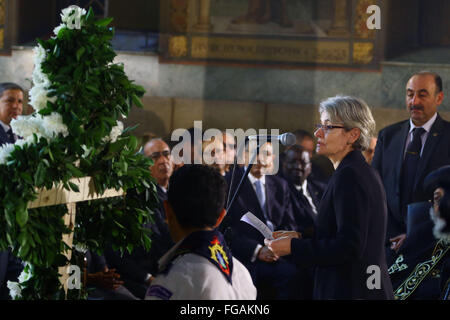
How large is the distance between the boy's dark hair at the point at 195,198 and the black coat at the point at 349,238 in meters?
0.86

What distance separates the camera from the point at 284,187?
5.72 m

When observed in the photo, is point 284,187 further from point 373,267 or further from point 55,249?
point 55,249

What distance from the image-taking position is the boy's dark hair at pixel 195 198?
2318 mm

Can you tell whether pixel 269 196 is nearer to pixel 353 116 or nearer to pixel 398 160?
A: pixel 398 160

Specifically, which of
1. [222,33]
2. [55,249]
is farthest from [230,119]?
[55,249]

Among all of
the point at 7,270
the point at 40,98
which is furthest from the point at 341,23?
the point at 40,98

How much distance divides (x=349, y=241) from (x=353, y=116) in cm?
64

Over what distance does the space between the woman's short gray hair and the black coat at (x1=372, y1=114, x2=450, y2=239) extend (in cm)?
219

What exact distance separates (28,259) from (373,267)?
1.53m

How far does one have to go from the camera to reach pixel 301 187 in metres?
6.15

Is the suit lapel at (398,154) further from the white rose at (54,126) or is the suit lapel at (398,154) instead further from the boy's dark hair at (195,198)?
the white rose at (54,126)

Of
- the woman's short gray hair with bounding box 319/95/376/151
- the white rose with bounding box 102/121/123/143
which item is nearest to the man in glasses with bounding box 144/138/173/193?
the woman's short gray hair with bounding box 319/95/376/151

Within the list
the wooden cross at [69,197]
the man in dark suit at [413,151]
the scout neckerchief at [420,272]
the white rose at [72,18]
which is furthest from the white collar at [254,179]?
the white rose at [72,18]

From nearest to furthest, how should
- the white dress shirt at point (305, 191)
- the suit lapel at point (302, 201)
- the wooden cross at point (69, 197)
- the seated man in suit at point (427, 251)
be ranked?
the wooden cross at point (69, 197)
the seated man in suit at point (427, 251)
the suit lapel at point (302, 201)
the white dress shirt at point (305, 191)
